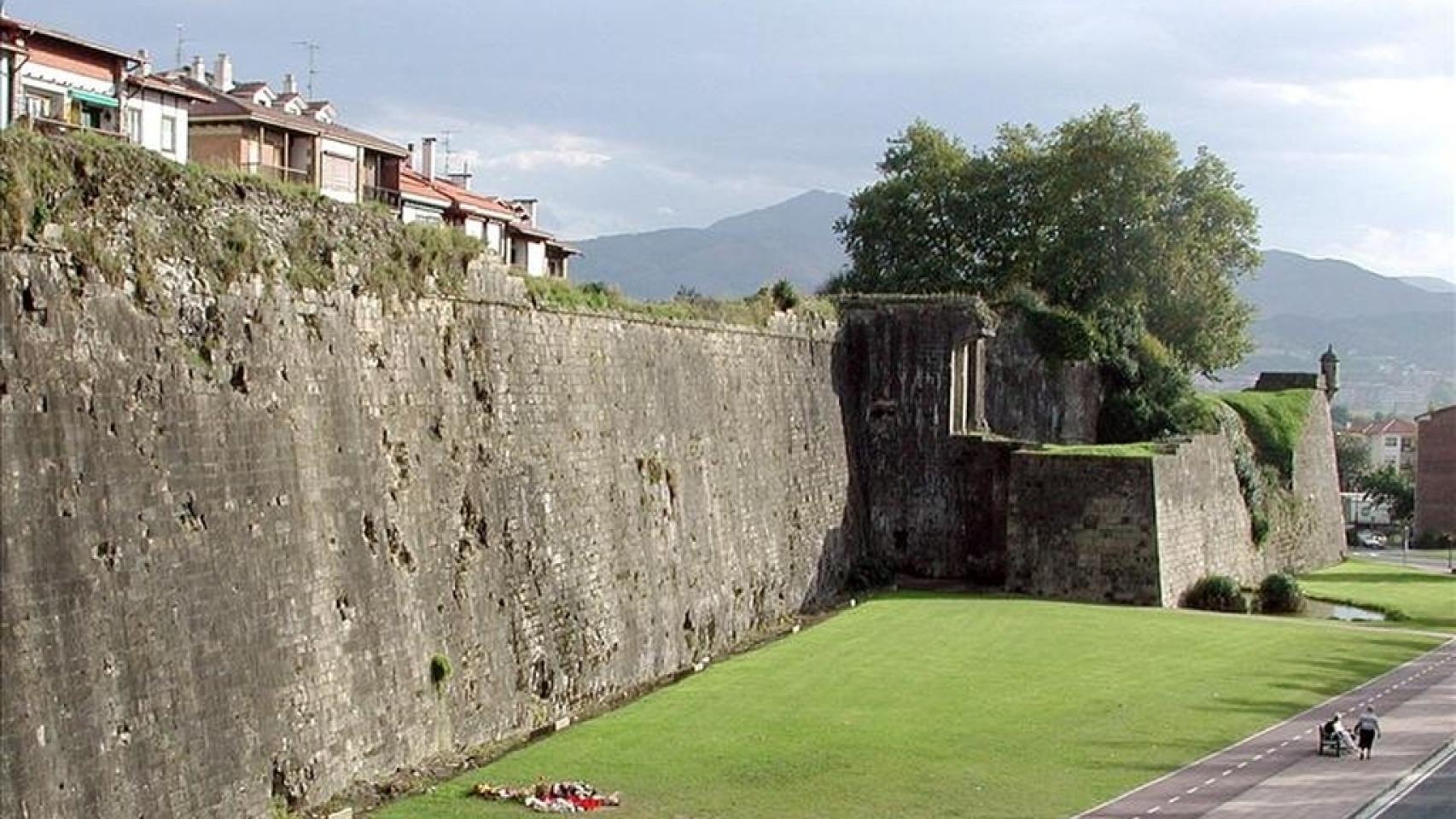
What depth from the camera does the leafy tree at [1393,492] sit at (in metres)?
105

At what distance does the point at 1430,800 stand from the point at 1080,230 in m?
41.1

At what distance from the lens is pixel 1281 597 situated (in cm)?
4838

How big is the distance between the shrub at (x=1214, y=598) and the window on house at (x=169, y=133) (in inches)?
1133

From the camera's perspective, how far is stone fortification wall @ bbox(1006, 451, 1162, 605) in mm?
45719

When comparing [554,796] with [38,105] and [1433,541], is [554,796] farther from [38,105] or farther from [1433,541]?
[1433,541]

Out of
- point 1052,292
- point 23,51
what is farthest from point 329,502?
point 1052,292

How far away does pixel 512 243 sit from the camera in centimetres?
5384

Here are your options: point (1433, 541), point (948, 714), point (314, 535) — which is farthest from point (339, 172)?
point (1433, 541)

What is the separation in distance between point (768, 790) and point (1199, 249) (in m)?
47.2

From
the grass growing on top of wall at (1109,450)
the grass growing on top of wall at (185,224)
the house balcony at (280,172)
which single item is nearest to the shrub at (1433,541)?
the grass growing on top of wall at (1109,450)

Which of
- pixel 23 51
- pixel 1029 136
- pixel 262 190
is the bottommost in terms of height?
pixel 262 190

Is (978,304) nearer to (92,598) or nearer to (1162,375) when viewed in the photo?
(1162,375)

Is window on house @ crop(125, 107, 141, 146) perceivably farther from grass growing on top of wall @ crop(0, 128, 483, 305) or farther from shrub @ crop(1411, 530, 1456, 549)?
shrub @ crop(1411, 530, 1456, 549)

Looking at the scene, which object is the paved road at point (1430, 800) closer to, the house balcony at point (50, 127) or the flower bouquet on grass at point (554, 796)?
the flower bouquet on grass at point (554, 796)
